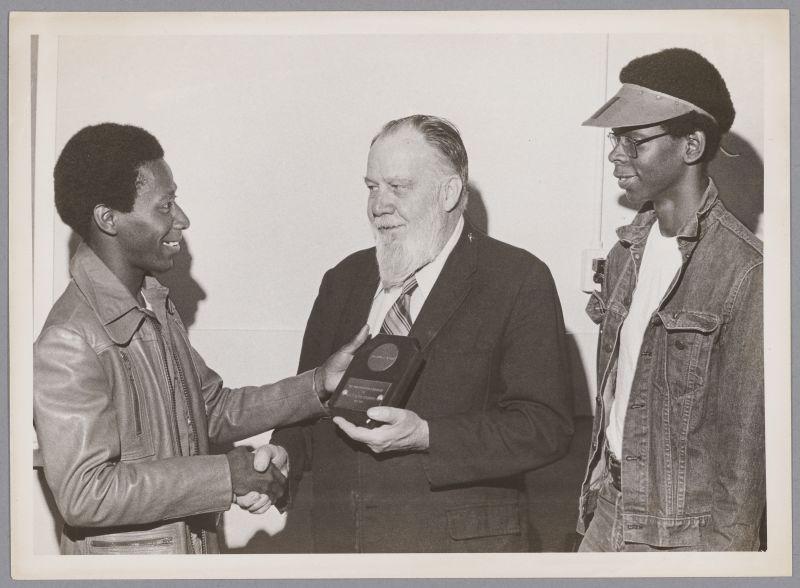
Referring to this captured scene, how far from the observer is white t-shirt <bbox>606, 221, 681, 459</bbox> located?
2.58m

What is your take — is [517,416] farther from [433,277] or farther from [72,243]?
[72,243]

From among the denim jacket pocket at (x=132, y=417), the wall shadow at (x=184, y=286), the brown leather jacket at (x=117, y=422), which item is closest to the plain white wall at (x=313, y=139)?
the wall shadow at (x=184, y=286)

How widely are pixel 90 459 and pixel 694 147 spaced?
1857 millimetres

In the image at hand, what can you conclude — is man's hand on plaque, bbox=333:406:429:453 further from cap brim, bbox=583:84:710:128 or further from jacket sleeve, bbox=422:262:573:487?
cap brim, bbox=583:84:710:128

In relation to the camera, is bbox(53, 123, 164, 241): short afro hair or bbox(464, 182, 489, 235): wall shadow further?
bbox(464, 182, 489, 235): wall shadow

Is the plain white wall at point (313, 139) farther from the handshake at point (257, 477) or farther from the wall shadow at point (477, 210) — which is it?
the handshake at point (257, 477)

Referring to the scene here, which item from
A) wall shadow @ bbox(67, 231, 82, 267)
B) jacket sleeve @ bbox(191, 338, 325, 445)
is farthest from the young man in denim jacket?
wall shadow @ bbox(67, 231, 82, 267)

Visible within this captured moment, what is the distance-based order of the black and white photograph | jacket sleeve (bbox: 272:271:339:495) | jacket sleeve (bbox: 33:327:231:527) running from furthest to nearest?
jacket sleeve (bbox: 272:271:339:495) < the black and white photograph < jacket sleeve (bbox: 33:327:231:527)

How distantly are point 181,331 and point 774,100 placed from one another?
194 centimetres

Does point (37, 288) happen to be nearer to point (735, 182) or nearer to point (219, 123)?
point (219, 123)

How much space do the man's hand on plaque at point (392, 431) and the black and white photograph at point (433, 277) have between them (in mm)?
13

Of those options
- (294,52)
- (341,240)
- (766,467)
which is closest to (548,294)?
(341,240)

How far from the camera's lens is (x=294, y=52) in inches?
110

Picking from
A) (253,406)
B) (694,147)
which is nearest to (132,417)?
(253,406)
